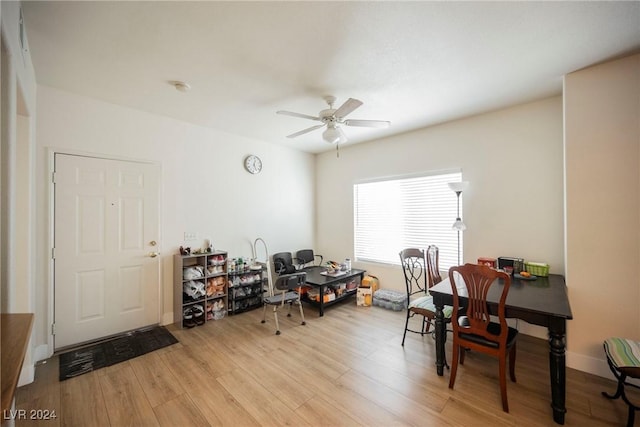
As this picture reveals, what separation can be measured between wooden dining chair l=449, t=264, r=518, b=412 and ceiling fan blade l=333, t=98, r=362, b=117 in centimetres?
165

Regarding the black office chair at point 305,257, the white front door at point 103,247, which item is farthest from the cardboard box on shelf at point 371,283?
the white front door at point 103,247

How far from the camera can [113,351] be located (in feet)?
9.02

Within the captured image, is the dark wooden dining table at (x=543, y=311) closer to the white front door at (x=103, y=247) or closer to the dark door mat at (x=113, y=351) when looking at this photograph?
the dark door mat at (x=113, y=351)

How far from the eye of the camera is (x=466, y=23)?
1846mm

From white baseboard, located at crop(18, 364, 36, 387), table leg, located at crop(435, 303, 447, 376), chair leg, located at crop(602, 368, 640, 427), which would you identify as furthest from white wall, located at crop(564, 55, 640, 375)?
white baseboard, located at crop(18, 364, 36, 387)

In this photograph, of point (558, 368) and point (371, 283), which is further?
point (371, 283)

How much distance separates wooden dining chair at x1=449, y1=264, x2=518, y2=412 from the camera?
1.92 meters

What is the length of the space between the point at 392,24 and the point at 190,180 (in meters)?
3.14

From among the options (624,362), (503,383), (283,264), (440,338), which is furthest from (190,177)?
(624,362)

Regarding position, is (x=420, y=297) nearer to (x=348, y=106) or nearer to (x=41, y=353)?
(x=348, y=106)

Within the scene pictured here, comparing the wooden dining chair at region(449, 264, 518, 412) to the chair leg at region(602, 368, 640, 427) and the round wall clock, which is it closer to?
the chair leg at region(602, 368, 640, 427)

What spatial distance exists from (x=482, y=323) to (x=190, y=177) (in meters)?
3.82

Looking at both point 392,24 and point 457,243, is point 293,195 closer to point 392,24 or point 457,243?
point 457,243

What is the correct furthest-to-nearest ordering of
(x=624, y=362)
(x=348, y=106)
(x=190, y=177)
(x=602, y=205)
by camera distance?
(x=190, y=177)
(x=348, y=106)
(x=602, y=205)
(x=624, y=362)
